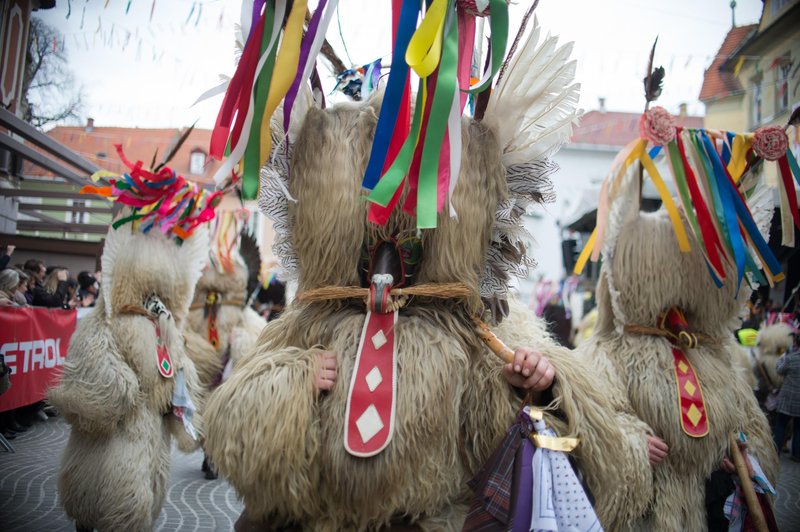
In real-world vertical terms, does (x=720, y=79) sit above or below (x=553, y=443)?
above

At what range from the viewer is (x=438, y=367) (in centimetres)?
158

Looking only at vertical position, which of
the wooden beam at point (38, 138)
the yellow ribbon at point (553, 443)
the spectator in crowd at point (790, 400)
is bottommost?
the spectator in crowd at point (790, 400)

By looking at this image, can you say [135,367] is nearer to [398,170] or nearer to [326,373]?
[326,373]

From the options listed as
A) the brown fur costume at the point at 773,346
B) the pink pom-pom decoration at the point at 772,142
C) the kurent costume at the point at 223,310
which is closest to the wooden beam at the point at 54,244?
the kurent costume at the point at 223,310

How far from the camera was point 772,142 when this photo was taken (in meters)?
2.82

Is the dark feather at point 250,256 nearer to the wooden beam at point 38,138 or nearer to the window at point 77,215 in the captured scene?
the window at point 77,215

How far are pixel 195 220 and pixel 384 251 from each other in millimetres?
2526

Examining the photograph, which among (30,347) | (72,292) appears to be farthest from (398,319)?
(72,292)

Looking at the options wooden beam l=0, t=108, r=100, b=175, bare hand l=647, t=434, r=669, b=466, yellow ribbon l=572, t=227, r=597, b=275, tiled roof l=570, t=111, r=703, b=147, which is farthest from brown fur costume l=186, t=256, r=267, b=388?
tiled roof l=570, t=111, r=703, b=147

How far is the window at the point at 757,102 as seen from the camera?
446 centimetres

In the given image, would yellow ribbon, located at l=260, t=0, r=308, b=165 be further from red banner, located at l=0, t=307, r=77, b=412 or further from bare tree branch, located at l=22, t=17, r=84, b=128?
red banner, located at l=0, t=307, r=77, b=412

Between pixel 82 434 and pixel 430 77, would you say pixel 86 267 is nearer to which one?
pixel 82 434

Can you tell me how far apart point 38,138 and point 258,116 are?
296 centimetres

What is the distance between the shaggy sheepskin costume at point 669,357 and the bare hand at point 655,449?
2.6 inches
